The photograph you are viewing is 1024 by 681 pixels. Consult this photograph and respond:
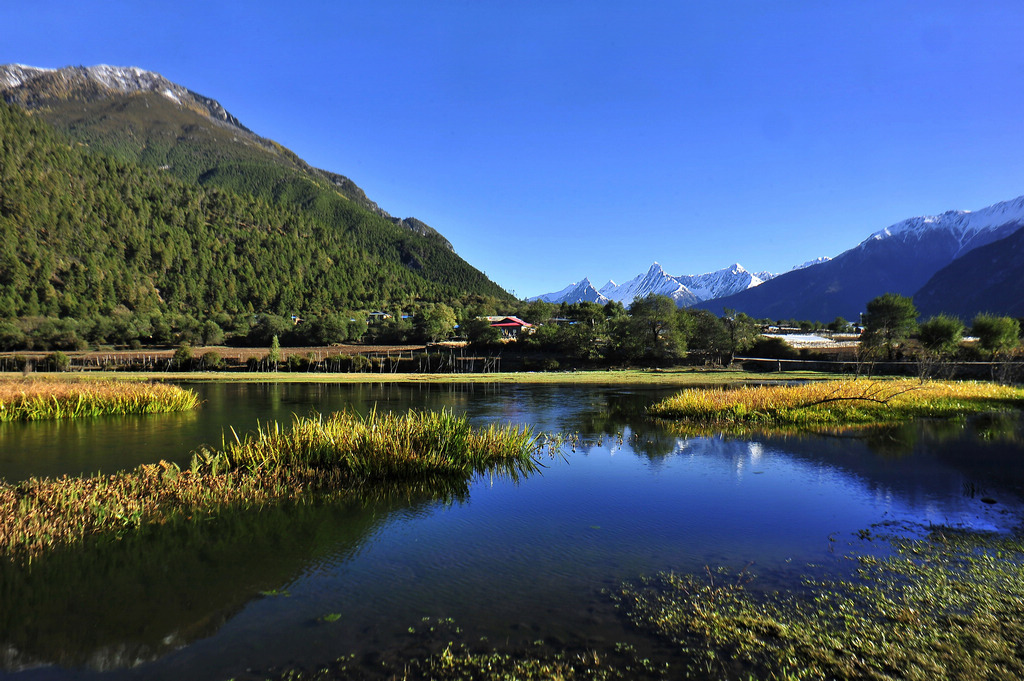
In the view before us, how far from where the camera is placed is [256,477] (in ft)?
44.2

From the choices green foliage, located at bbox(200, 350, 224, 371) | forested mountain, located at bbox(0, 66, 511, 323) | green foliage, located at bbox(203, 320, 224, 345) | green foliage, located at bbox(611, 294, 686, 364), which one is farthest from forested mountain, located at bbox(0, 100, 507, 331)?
green foliage, located at bbox(611, 294, 686, 364)

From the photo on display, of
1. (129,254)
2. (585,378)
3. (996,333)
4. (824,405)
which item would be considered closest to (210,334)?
(129,254)

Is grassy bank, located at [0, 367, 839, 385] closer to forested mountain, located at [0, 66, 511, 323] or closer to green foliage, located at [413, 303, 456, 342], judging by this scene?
green foliage, located at [413, 303, 456, 342]

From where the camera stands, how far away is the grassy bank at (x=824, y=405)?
25438 mm

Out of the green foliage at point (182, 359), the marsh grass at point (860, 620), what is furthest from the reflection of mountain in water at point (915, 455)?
the green foliage at point (182, 359)

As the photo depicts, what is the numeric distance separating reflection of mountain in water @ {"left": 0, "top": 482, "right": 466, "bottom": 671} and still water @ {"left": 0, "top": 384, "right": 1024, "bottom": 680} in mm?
37

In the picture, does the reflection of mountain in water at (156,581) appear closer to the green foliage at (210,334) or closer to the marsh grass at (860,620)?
the marsh grass at (860,620)

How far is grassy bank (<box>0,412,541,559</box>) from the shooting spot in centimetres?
1054

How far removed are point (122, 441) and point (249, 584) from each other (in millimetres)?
16874

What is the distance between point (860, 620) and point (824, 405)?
22969 millimetres

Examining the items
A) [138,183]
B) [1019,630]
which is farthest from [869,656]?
[138,183]

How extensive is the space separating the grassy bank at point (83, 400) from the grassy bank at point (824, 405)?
2800cm

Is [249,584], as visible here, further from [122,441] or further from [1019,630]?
[122,441]

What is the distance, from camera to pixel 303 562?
935 cm
